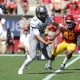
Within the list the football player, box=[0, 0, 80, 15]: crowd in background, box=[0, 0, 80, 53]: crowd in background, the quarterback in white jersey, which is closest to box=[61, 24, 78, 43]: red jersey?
the football player

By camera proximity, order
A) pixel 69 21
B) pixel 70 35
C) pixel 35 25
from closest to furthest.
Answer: pixel 35 25 < pixel 69 21 < pixel 70 35

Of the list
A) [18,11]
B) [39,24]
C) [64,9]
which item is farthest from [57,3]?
[39,24]

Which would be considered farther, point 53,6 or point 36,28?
point 53,6

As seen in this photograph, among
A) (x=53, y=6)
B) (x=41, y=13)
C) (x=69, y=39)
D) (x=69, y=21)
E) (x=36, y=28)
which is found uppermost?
(x=41, y=13)

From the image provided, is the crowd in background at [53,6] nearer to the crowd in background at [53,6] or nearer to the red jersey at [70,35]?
the crowd in background at [53,6]

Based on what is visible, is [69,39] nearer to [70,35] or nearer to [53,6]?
[70,35]

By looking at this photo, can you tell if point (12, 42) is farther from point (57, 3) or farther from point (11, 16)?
point (57, 3)

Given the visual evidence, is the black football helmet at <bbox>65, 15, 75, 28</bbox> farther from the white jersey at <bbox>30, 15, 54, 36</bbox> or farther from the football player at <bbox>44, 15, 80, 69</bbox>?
the white jersey at <bbox>30, 15, 54, 36</bbox>

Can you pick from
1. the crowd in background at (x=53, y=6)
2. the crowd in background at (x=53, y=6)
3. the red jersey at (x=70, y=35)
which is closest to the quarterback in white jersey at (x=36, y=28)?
the red jersey at (x=70, y=35)

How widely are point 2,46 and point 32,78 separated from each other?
10559 mm

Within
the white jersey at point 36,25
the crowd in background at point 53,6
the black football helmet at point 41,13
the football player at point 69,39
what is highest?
the black football helmet at point 41,13

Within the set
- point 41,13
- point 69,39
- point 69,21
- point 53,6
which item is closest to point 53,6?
point 53,6

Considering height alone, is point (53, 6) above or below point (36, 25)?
below

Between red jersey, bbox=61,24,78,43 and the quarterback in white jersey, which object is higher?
the quarterback in white jersey
